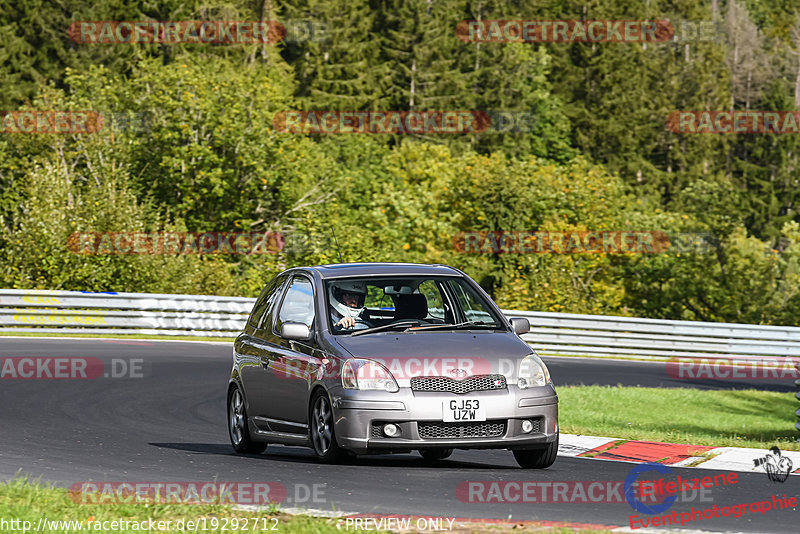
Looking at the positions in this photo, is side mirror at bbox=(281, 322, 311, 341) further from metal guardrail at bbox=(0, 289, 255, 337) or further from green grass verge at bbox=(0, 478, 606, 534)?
metal guardrail at bbox=(0, 289, 255, 337)

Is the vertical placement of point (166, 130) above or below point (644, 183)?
above

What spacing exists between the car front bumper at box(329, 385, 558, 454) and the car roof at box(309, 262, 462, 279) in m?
1.55

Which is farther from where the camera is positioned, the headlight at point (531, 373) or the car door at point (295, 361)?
the car door at point (295, 361)

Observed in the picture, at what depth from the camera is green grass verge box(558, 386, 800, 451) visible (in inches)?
709

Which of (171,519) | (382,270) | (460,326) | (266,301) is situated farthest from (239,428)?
(171,519)

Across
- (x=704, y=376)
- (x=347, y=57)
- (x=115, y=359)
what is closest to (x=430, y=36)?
(x=347, y=57)

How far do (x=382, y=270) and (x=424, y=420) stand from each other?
198cm

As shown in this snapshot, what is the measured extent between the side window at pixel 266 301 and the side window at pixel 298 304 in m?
0.34

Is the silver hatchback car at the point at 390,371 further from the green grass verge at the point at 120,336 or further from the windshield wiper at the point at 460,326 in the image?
the green grass verge at the point at 120,336

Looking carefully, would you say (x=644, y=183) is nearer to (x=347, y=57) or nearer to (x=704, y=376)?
(x=347, y=57)

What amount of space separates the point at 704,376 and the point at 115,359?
12.5 m

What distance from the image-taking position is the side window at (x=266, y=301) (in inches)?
468

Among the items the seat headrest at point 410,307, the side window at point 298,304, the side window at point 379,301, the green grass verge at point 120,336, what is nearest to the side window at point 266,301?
the side window at point 298,304

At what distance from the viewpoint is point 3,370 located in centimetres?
1953
